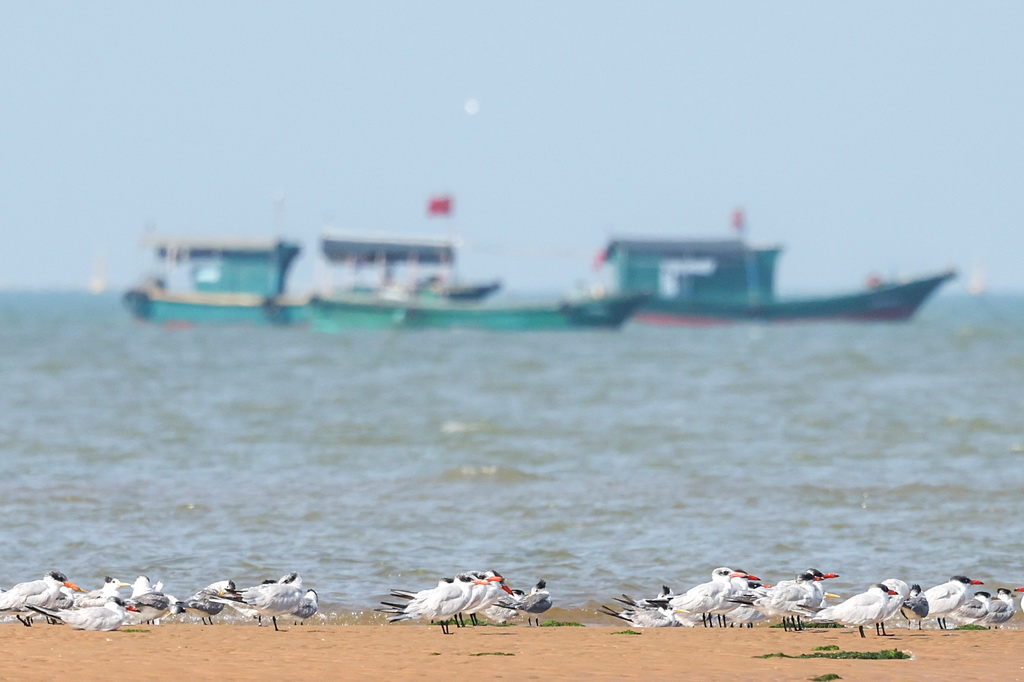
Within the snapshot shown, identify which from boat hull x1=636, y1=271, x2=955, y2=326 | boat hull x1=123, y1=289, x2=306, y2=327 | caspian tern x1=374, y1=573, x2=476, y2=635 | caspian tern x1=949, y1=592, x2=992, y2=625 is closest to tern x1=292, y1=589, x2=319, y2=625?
caspian tern x1=374, y1=573, x2=476, y2=635

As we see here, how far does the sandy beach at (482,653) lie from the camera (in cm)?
1019

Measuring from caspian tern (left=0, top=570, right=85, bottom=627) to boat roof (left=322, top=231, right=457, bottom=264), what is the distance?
6535cm

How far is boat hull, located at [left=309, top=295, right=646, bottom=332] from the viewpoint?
76938 millimetres

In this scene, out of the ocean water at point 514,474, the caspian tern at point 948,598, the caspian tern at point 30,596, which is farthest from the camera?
the ocean water at point 514,474

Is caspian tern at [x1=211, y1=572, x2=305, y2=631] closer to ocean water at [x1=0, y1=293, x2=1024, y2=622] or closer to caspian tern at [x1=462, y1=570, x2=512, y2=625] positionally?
ocean water at [x1=0, y1=293, x2=1024, y2=622]

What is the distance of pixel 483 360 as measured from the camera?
58.2 metres

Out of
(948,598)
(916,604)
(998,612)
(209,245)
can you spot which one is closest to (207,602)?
(916,604)

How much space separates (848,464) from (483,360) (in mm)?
33933

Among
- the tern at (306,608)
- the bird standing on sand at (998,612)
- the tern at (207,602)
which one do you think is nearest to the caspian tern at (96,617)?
the tern at (207,602)

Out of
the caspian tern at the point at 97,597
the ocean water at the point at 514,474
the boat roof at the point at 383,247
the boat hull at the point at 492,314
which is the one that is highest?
the boat roof at the point at 383,247

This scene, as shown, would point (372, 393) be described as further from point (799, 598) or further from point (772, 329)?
point (772, 329)

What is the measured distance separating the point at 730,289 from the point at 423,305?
18932mm

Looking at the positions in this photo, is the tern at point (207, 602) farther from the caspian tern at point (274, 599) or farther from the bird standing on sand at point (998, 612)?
the bird standing on sand at point (998, 612)

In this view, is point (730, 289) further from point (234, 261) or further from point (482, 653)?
point (482, 653)
